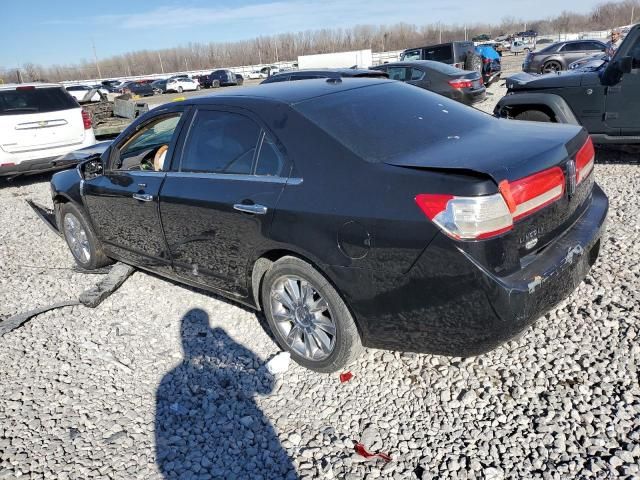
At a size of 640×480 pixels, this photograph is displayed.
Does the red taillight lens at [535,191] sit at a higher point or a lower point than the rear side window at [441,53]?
lower

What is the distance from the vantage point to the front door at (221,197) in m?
3.01

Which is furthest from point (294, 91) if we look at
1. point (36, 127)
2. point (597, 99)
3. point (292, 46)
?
point (292, 46)

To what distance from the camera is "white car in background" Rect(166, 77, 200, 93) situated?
45406 mm

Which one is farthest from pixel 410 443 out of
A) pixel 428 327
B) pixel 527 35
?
pixel 527 35

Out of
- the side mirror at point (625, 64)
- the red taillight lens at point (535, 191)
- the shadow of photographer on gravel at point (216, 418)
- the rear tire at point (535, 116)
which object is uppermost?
the side mirror at point (625, 64)

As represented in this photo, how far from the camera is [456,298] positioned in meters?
2.36

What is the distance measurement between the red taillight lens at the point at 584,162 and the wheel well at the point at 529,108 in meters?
3.89

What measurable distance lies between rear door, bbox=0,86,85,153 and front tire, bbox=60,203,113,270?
13.1 feet

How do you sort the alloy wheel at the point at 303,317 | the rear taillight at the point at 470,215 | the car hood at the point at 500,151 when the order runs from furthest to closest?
the alloy wheel at the point at 303,317
the car hood at the point at 500,151
the rear taillight at the point at 470,215

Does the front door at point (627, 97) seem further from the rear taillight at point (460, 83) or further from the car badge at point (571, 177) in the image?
the rear taillight at point (460, 83)

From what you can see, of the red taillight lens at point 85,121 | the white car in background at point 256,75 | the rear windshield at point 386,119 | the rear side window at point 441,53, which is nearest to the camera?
the rear windshield at point 386,119

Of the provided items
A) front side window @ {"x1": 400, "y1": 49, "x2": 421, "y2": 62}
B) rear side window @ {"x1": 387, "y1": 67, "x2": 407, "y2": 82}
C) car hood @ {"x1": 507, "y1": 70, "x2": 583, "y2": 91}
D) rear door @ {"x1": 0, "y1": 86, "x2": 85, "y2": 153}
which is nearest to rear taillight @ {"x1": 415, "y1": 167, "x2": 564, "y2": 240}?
car hood @ {"x1": 507, "y1": 70, "x2": 583, "y2": 91}

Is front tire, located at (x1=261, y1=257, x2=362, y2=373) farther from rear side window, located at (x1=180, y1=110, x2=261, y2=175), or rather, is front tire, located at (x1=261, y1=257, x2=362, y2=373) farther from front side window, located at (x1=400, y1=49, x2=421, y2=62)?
front side window, located at (x1=400, y1=49, x2=421, y2=62)

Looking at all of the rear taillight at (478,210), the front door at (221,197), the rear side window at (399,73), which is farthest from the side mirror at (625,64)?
the rear side window at (399,73)
